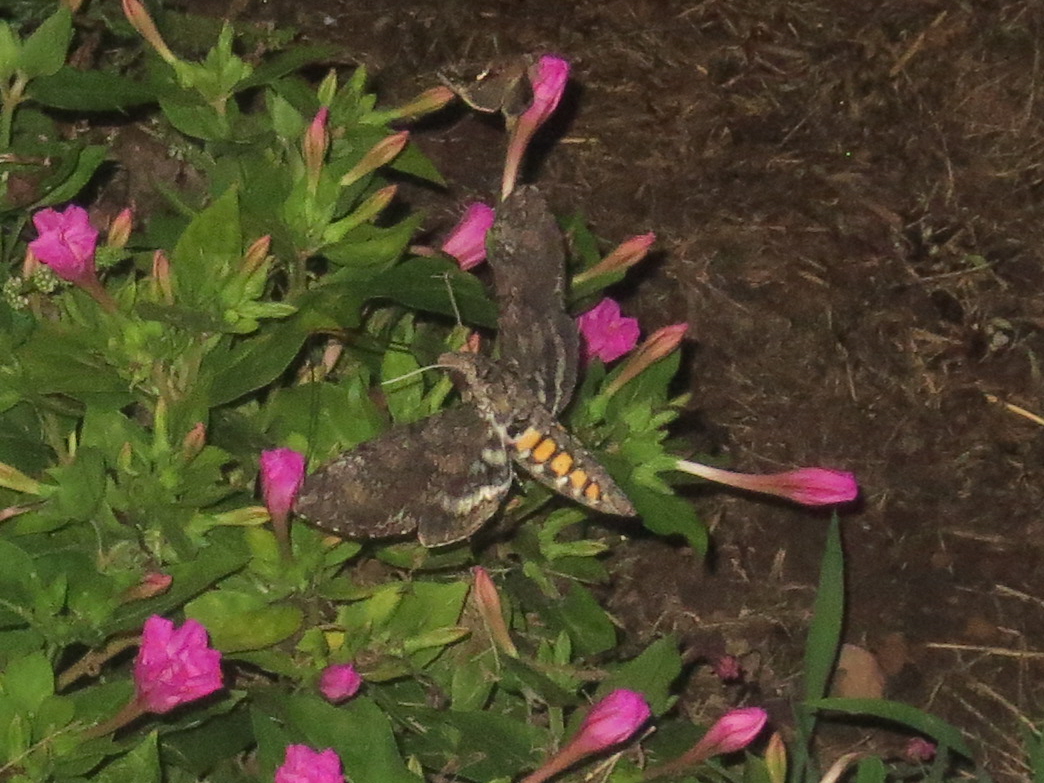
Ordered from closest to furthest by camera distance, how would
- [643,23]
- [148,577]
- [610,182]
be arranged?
[148,577], [610,182], [643,23]

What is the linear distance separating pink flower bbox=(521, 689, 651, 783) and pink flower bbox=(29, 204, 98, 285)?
733mm

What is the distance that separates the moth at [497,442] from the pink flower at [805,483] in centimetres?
21

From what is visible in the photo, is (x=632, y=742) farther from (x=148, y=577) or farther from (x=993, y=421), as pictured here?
(x=993, y=421)

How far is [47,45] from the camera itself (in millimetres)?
1715

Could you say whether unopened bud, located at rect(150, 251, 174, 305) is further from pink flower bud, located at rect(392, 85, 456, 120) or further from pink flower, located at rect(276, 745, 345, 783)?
pink flower, located at rect(276, 745, 345, 783)

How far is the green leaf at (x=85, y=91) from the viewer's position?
1751 mm

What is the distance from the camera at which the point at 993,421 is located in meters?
2.73

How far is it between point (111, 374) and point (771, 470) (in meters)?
1.44

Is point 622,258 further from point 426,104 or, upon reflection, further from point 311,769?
point 311,769

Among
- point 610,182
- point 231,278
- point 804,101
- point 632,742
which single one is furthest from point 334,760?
point 804,101

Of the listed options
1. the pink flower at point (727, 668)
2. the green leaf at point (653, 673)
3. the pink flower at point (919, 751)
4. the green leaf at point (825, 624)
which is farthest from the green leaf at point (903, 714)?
the pink flower at point (919, 751)

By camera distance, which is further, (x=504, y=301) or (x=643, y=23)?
(x=643, y=23)

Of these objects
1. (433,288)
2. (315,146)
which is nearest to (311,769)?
(433,288)

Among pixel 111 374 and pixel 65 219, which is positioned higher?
pixel 65 219
